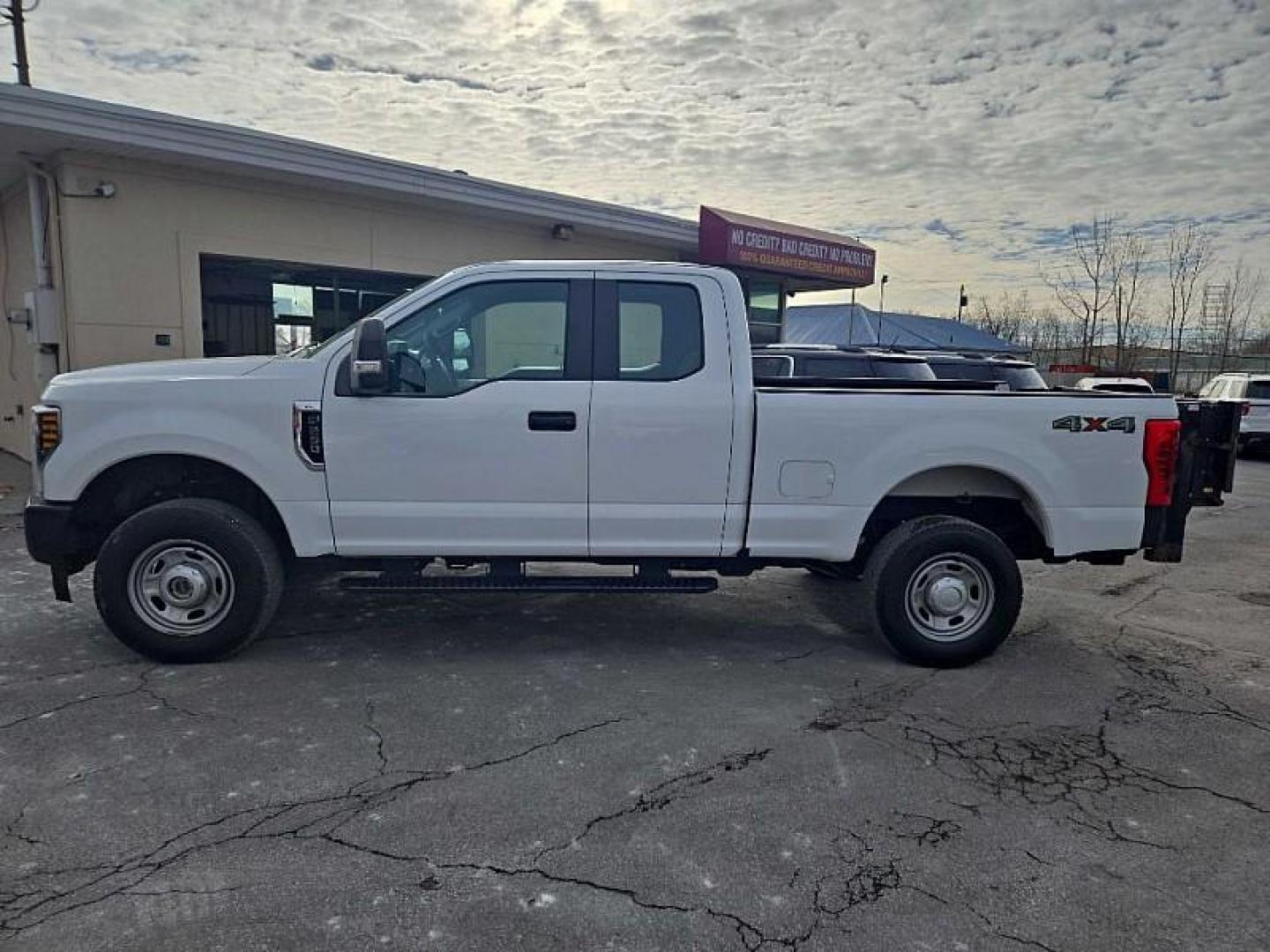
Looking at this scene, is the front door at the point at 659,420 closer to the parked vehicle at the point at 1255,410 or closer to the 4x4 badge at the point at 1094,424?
the 4x4 badge at the point at 1094,424

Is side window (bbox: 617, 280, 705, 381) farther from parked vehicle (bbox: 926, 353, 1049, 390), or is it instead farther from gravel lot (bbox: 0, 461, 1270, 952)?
parked vehicle (bbox: 926, 353, 1049, 390)

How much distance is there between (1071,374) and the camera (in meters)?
29.8

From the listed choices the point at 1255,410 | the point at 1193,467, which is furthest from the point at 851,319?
the point at 1193,467

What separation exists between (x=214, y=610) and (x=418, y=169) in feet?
28.6

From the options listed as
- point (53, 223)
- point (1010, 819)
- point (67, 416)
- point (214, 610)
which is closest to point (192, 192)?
point (53, 223)

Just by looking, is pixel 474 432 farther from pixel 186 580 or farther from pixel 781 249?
pixel 781 249

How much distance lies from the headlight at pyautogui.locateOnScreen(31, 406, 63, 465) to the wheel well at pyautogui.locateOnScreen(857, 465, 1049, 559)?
4.52 meters

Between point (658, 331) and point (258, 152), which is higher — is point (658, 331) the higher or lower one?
the lower one

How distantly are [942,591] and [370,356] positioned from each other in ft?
11.3

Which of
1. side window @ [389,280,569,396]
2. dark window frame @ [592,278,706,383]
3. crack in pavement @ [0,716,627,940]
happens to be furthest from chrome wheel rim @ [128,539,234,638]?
dark window frame @ [592,278,706,383]

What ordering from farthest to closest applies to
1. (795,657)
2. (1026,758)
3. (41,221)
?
(41,221), (795,657), (1026,758)

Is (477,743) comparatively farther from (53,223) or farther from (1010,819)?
(53,223)

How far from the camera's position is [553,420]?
4422 mm

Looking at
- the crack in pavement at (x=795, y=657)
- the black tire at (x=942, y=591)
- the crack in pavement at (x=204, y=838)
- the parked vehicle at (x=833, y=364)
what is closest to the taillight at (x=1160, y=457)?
the black tire at (x=942, y=591)
